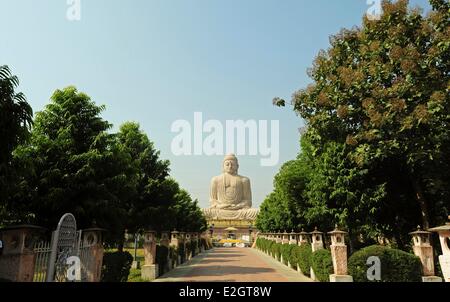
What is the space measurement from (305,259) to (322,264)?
10.9 ft

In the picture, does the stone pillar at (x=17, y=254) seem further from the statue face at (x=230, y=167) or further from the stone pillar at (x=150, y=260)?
the statue face at (x=230, y=167)

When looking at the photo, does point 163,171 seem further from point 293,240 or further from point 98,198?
point 293,240

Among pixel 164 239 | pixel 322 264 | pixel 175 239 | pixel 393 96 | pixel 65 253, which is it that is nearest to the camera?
pixel 65 253

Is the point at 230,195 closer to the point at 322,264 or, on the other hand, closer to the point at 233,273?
the point at 233,273

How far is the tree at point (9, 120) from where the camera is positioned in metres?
7.16

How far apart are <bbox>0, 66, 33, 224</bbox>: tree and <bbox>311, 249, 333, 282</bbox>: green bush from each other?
37.0 ft

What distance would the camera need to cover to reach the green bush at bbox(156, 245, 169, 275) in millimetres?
18812

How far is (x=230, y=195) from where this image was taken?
7719 cm

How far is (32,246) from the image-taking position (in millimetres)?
8219

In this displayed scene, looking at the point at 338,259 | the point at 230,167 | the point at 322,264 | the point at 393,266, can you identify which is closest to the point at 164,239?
the point at 322,264

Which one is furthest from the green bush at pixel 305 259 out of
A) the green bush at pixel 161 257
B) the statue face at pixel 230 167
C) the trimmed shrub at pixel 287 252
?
the statue face at pixel 230 167

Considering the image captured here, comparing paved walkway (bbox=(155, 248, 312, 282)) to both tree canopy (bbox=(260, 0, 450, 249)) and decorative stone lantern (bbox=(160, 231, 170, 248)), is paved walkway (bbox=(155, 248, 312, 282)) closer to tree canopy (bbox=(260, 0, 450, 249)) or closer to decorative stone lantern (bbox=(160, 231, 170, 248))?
decorative stone lantern (bbox=(160, 231, 170, 248))

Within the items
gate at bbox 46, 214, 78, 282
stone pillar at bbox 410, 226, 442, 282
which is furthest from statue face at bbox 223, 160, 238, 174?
gate at bbox 46, 214, 78, 282
